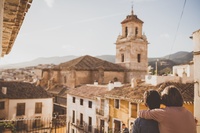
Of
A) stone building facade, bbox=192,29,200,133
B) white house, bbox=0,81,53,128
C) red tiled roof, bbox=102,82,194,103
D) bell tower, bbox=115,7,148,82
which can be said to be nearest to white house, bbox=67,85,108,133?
white house, bbox=0,81,53,128

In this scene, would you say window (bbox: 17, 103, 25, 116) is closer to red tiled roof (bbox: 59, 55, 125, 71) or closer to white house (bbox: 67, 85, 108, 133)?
white house (bbox: 67, 85, 108, 133)

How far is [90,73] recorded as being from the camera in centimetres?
3591

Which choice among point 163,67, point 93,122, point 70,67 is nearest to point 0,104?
point 93,122

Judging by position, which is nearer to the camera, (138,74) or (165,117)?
(165,117)

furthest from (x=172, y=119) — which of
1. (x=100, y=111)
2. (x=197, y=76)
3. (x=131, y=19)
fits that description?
(x=131, y=19)

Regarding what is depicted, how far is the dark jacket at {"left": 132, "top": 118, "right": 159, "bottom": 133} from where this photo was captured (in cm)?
261

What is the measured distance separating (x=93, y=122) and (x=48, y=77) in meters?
21.1

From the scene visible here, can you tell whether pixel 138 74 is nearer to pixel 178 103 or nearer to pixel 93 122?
pixel 93 122

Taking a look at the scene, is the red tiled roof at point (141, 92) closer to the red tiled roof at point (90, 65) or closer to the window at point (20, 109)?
the window at point (20, 109)

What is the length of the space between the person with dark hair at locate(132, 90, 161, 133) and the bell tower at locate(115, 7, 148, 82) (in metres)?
34.5

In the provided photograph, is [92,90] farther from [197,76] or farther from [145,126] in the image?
[145,126]

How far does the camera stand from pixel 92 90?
24.2 meters

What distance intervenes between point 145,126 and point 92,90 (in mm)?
21704

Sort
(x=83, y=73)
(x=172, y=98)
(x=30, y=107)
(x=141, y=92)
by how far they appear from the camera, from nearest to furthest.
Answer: (x=172, y=98)
(x=141, y=92)
(x=30, y=107)
(x=83, y=73)
